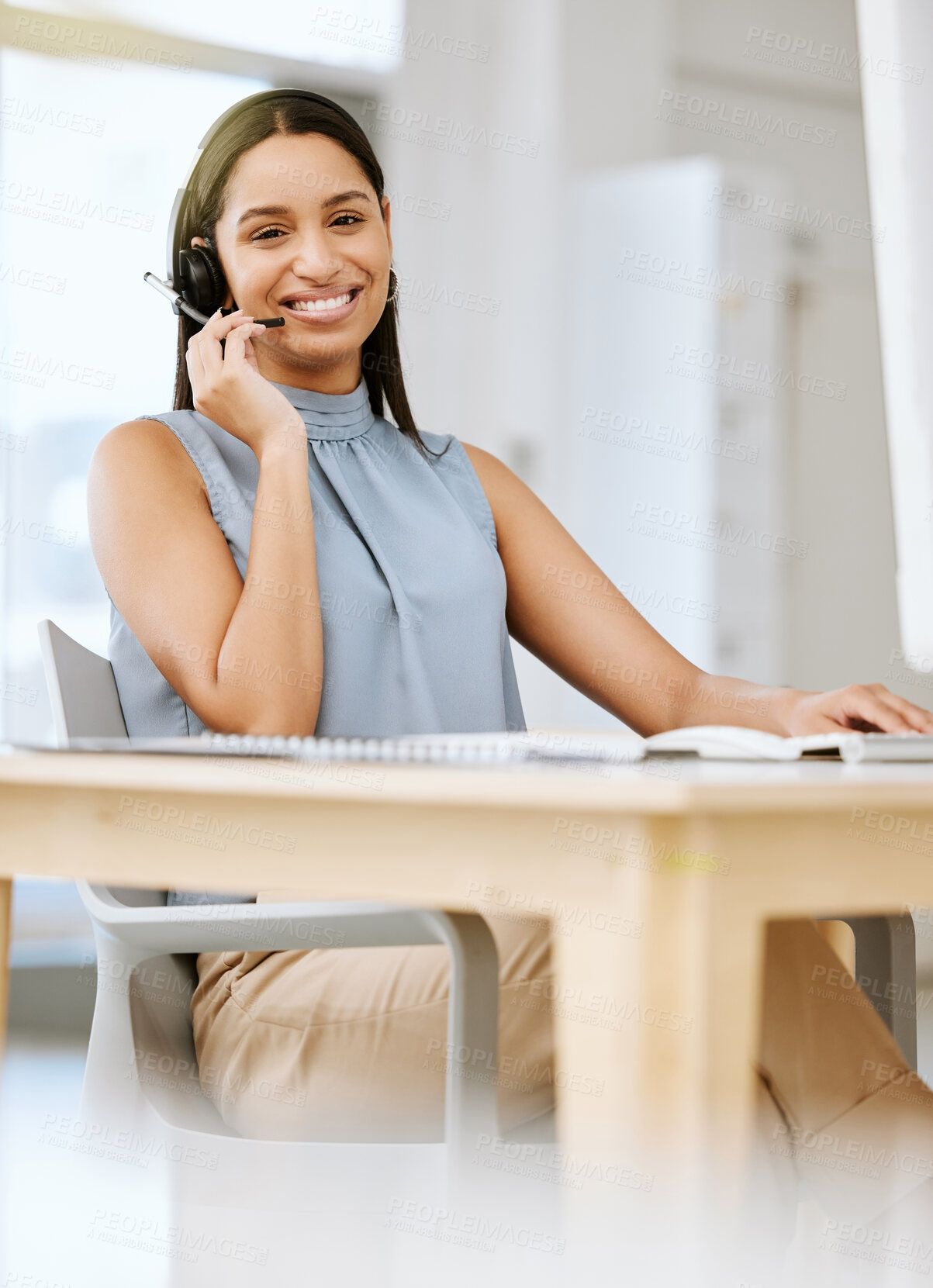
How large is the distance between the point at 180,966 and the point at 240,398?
0.52 metres

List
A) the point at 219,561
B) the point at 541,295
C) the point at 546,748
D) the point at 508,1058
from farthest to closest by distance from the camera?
the point at 541,295 < the point at 219,561 < the point at 508,1058 < the point at 546,748

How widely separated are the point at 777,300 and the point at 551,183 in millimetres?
704

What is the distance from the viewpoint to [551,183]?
11.5ft

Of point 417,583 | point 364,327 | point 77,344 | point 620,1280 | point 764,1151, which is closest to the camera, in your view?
point 620,1280

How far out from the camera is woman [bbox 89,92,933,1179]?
3.00 feet

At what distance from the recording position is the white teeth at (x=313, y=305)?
→ 1.41 metres

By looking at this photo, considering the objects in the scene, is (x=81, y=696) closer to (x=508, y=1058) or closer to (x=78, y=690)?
(x=78, y=690)

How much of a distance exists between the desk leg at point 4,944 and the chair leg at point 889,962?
76 centimetres

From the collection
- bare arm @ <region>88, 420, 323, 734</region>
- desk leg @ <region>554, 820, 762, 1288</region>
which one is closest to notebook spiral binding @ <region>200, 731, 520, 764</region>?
desk leg @ <region>554, 820, 762, 1288</region>

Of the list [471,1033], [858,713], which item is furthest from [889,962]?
[471,1033]

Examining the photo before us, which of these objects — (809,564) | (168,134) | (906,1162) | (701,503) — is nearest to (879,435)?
(809,564)

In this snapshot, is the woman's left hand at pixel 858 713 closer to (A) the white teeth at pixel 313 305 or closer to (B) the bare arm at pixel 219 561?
(B) the bare arm at pixel 219 561

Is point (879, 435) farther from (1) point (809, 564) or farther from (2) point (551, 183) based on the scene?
(2) point (551, 183)

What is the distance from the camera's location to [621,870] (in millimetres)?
604
